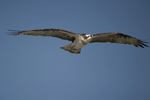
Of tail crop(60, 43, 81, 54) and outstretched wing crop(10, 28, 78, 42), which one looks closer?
outstretched wing crop(10, 28, 78, 42)

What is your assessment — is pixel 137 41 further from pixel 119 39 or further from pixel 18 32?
pixel 18 32

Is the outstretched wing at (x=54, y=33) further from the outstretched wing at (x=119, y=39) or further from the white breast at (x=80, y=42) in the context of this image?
the outstretched wing at (x=119, y=39)

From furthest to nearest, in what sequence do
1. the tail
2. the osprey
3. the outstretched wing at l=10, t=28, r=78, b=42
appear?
the tail → the osprey → the outstretched wing at l=10, t=28, r=78, b=42

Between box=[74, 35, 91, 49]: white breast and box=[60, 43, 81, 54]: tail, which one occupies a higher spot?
box=[74, 35, 91, 49]: white breast

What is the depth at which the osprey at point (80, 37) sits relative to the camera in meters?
11.2

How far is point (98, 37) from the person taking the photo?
1205 centimetres

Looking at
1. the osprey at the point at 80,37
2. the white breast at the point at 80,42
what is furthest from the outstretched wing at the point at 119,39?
the white breast at the point at 80,42

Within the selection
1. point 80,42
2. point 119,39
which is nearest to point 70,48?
point 80,42

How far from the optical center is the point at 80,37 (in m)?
11.4

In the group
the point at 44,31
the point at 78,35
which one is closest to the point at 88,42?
the point at 78,35

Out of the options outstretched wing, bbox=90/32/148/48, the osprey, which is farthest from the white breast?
outstretched wing, bbox=90/32/148/48

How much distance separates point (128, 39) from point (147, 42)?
1095 mm

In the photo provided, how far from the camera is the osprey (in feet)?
36.8

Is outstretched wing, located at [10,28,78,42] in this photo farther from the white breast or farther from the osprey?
the white breast
